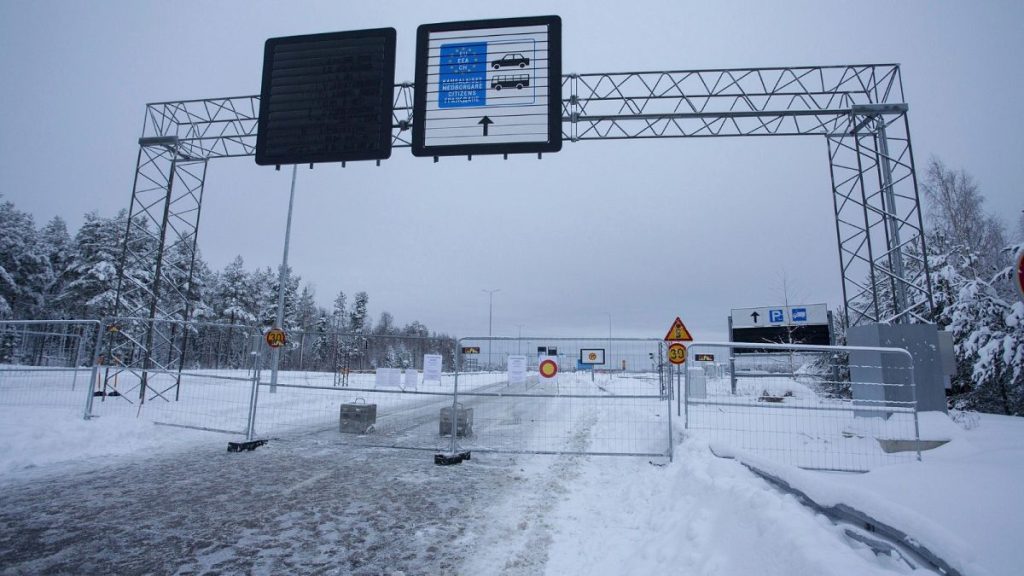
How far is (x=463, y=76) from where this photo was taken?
1044cm

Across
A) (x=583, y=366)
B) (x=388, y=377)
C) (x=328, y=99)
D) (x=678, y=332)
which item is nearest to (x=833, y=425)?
(x=678, y=332)

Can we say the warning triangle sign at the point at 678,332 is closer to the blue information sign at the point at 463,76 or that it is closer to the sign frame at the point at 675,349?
the sign frame at the point at 675,349

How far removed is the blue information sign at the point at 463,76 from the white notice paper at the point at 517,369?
17.8 ft

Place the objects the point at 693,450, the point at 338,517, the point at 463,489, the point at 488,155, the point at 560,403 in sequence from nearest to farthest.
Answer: the point at 338,517 → the point at 463,489 → the point at 693,450 → the point at 488,155 → the point at 560,403

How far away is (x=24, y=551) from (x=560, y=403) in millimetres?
17897

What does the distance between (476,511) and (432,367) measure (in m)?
5.24

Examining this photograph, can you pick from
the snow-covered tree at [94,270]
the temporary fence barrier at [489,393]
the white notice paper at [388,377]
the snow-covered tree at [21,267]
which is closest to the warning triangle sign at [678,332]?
the temporary fence barrier at [489,393]

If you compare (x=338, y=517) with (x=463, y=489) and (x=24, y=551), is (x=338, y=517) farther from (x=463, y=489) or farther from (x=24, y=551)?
(x=24, y=551)

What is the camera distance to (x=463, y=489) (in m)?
6.79

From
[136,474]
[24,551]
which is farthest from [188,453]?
[24,551]

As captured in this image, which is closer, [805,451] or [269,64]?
[805,451]

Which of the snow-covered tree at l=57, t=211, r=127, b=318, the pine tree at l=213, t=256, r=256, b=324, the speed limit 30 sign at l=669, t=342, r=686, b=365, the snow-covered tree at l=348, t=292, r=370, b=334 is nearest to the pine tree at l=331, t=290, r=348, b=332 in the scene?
the snow-covered tree at l=348, t=292, r=370, b=334

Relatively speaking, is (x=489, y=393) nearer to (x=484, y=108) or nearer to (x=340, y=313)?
(x=484, y=108)

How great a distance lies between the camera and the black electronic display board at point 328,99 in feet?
34.9
